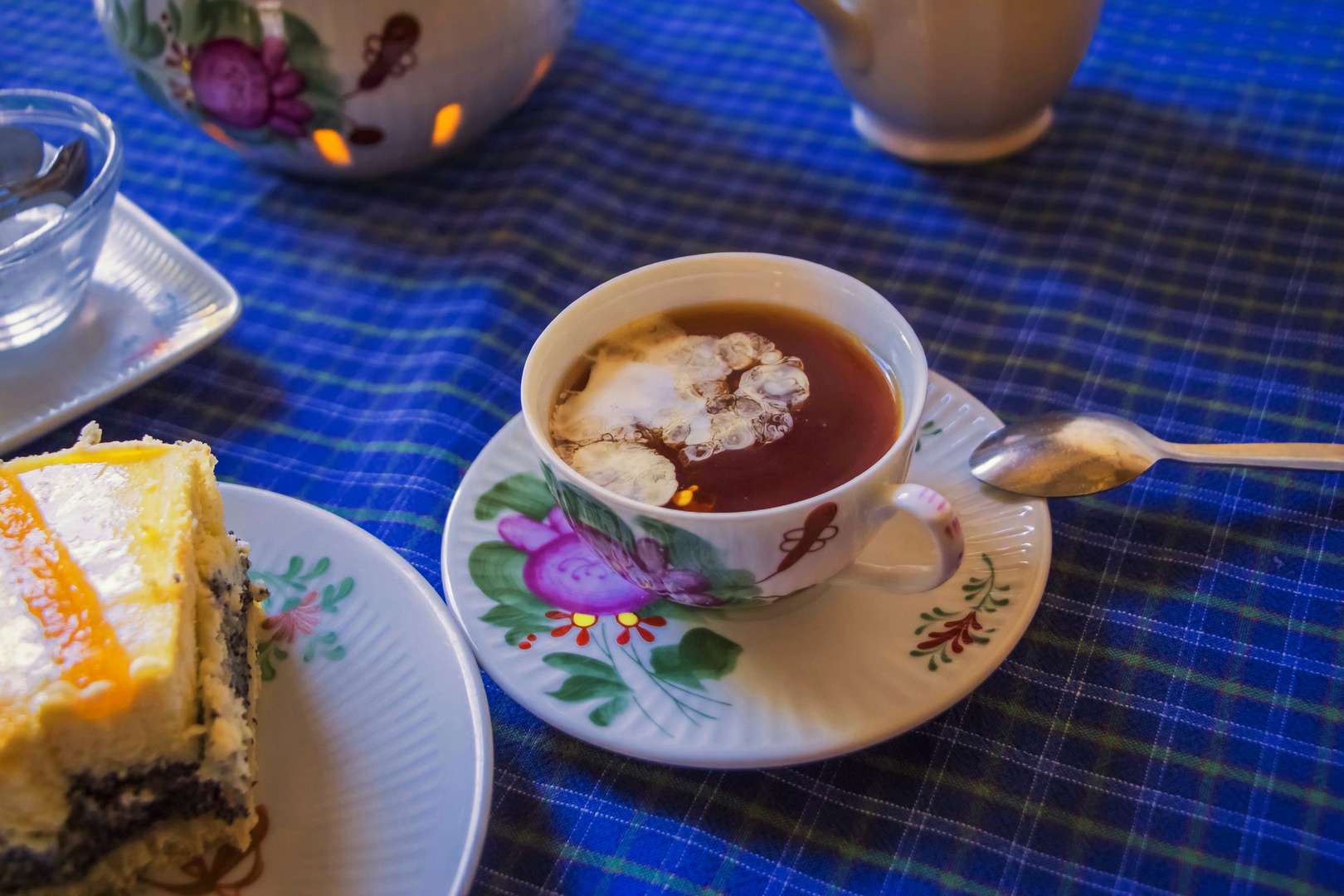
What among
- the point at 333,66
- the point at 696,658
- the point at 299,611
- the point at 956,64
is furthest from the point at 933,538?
the point at 333,66

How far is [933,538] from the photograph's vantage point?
0.74 metres

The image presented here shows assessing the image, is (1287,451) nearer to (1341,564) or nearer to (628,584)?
(1341,564)

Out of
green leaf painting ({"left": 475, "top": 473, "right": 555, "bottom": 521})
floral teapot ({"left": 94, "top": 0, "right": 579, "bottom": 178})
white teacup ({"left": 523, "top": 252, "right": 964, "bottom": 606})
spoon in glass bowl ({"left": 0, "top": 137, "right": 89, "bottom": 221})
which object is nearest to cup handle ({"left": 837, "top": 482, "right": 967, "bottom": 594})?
white teacup ({"left": 523, "top": 252, "right": 964, "bottom": 606})

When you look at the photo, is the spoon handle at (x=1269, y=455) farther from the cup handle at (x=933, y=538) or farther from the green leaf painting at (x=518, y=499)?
the green leaf painting at (x=518, y=499)

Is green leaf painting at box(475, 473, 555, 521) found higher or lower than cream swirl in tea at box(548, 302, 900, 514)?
lower

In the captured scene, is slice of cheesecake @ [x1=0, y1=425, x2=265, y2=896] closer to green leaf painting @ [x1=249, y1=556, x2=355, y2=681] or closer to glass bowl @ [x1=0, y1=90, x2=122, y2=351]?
green leaf painting @ [x1=249, y1=556, x2=355, y2=681]

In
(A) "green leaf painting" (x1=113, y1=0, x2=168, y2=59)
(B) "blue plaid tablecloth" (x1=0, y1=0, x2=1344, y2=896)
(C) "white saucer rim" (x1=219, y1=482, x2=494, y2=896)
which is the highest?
(A) "green leaf painting" (x1=113, y1=0, x2=168, y2=59)

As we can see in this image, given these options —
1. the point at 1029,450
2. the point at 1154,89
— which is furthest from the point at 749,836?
the point at 1154,89

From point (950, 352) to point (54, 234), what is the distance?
939 millimetres

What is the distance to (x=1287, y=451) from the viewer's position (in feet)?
2.98

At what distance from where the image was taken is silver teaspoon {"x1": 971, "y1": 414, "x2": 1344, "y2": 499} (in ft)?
2.95

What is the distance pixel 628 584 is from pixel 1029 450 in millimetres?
373

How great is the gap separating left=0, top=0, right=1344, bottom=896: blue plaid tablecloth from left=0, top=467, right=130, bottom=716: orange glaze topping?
11.2 inches

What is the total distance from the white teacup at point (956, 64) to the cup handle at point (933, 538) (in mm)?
691
